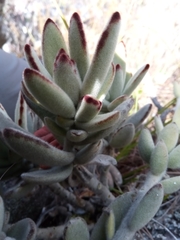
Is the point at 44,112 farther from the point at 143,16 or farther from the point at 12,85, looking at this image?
the point at 143,16

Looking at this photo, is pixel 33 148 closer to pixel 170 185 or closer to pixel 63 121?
pixel 63 121

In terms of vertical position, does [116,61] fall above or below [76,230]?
above

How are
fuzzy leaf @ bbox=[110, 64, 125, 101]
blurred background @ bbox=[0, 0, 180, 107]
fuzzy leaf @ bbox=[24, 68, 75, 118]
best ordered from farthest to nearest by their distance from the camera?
blurred background @ bbox=[0, 0, 180, 107], fuzzy leaf @ bbox=[110, 64, 125, 101], fuzzy leaf @ bbox=[24, 68, 75, 118]

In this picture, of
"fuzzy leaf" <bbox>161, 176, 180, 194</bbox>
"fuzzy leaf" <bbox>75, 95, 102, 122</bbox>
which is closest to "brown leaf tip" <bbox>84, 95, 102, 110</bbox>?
"fuzzy leaf" <bbox>75, 95, 102, 122</bbox>

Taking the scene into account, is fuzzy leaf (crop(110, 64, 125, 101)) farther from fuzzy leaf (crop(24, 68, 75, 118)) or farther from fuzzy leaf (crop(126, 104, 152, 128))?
fuzzy leaf (crop(24, 68, 75, 118))

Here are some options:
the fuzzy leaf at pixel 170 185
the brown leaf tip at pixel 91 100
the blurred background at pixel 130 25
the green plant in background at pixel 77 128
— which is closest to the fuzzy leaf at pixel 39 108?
the green plant in background at pixel 77 128

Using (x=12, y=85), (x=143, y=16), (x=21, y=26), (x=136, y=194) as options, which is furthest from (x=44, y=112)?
(x=21, y=26)
